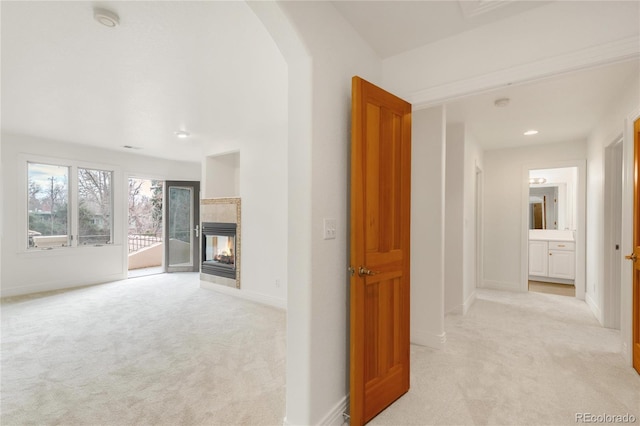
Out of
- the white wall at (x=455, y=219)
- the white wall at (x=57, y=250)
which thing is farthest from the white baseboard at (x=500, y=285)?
the white wall at (x=57, y=250)

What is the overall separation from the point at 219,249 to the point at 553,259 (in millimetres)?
6304

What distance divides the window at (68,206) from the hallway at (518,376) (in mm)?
6002

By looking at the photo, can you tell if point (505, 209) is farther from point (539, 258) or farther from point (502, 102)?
point (502, 102)

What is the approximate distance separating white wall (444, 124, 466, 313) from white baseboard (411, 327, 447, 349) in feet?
3.51

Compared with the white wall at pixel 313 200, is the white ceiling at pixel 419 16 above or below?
above

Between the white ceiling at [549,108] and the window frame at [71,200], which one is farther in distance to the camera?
the window frame at [71,200]

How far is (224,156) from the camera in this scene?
18.3 ft

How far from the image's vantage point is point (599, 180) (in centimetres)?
364

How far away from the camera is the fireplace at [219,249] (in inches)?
194

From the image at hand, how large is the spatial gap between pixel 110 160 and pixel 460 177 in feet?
20.6

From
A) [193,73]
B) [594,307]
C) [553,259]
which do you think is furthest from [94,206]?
[553,259]

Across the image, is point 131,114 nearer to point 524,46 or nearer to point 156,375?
point 156,375

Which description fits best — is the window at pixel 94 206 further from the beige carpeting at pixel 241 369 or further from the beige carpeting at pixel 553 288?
the beige carpeting at pixel 553 288

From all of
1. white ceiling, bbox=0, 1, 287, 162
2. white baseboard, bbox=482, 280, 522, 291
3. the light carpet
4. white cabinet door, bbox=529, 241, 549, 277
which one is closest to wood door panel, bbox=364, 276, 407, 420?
the light carpet
